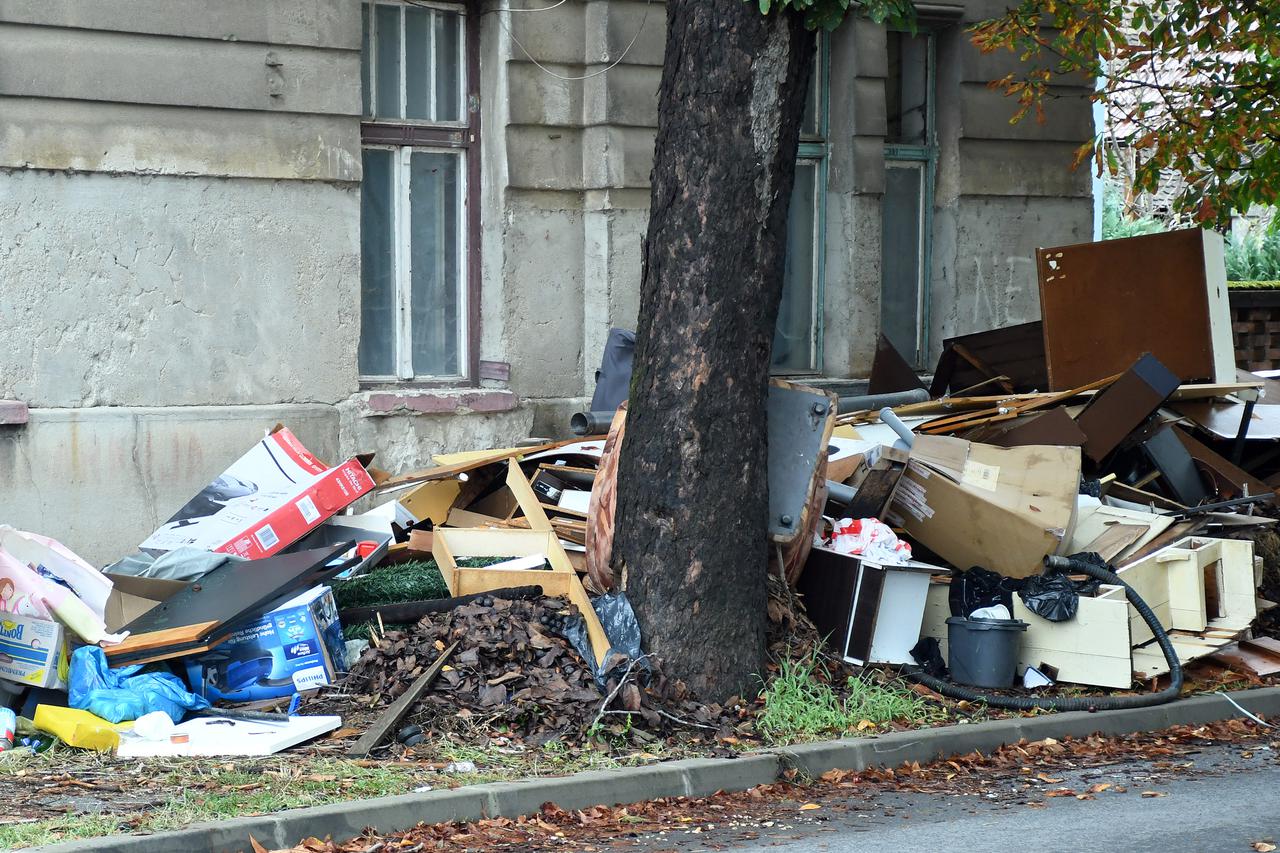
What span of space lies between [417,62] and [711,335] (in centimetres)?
463

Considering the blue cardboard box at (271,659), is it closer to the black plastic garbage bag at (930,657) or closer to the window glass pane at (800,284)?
the black plastic garbage bag at (930,657)

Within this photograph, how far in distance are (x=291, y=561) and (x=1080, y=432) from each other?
482 centimetres

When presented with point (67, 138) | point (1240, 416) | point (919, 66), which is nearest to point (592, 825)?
point (67, 138)

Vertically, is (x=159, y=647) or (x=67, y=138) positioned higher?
(x=67, y=138)

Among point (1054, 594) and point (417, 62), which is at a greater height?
point (417, 62)

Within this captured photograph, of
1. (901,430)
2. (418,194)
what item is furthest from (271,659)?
(418,194)

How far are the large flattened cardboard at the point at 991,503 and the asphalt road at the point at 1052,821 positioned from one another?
1.73m

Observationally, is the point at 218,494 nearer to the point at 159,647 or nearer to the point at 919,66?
the point at 159,647

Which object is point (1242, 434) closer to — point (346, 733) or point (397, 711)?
point (397, 711)

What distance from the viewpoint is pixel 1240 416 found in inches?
403

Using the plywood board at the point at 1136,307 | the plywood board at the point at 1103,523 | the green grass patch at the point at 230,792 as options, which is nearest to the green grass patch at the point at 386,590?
the green grass patch at the point at 230,792

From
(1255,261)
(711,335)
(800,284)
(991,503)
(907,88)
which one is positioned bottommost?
(991,503)

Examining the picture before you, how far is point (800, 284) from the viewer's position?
1172 centimetres

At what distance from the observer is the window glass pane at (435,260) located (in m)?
10.5
